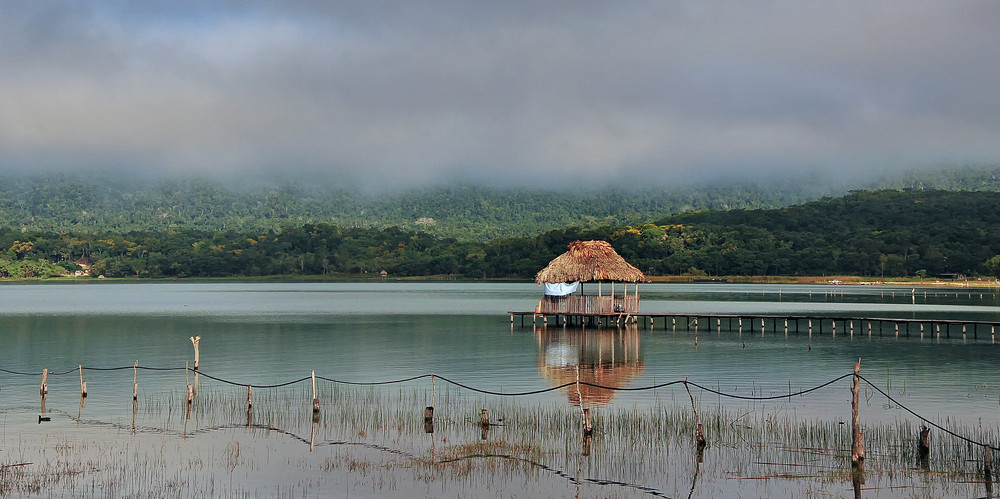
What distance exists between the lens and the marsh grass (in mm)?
15344

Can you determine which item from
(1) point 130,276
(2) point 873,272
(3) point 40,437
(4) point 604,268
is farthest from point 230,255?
(3) point 40,437

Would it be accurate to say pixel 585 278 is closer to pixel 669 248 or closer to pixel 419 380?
pixel 419 380

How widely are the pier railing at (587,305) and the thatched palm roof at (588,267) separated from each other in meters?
2.11

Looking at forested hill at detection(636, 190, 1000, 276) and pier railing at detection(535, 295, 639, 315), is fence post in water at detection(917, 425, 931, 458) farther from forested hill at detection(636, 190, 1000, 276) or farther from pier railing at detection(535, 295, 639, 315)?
forested hill at detection(636, 190, 1000, 276)

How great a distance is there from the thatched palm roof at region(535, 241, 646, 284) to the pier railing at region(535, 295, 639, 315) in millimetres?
2110

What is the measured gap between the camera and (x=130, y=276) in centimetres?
17725

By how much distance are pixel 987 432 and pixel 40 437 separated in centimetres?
2040

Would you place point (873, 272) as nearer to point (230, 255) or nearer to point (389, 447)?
point (230, 255)

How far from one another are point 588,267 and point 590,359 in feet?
39.6

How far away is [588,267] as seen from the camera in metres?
46.7

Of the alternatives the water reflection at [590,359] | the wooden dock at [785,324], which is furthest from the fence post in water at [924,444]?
the wooden dock at [785,324]

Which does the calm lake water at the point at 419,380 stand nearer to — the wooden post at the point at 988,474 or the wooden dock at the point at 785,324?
the wooden dock at the point at 785,324

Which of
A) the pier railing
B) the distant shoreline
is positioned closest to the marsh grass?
the pier railing

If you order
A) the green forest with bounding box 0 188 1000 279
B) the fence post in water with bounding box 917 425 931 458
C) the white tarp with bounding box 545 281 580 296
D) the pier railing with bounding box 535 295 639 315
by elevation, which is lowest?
the fence post in water with bounding box 917 425 931 458
